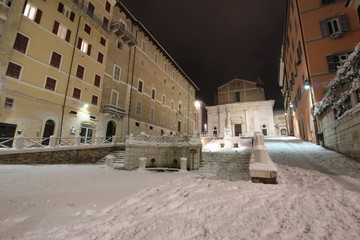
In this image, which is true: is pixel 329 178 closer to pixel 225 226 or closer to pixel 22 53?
pixel 225 226

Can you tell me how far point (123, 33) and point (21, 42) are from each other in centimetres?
1120

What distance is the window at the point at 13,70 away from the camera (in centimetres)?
1265

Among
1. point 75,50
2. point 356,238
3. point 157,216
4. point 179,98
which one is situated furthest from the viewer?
point 179,98

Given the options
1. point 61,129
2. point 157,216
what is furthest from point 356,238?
point 61,129

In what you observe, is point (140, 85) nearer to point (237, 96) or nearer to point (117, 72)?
point (117, 72)

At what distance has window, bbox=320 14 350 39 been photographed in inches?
540

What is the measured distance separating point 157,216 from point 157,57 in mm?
30015

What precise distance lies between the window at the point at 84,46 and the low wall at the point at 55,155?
11128mm

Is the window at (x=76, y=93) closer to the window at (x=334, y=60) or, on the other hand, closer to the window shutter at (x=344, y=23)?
the window at (x=334, y=60)

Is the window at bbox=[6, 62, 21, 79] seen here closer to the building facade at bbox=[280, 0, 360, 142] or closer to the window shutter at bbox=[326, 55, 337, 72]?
the building facade at bbox=[280, 0, 360, 142]

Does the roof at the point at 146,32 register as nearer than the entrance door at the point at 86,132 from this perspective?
No

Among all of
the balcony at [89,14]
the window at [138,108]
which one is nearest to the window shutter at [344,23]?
the window at [138,108]

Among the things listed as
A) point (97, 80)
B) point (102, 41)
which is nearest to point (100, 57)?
point (102, 41)

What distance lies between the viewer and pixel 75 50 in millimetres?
17234
